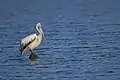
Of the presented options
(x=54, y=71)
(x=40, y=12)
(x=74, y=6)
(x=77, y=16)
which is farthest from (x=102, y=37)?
(x=74, y=6)

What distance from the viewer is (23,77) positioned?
21859 mm

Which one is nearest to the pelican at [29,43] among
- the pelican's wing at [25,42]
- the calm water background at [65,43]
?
the pelican's wing at [25,42]

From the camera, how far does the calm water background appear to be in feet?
73.7

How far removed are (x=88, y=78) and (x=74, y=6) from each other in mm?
30226

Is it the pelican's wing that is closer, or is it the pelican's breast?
the pelican's wing

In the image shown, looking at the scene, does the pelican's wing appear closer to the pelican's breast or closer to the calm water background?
the pelican's breast

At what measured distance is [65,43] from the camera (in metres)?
29.1

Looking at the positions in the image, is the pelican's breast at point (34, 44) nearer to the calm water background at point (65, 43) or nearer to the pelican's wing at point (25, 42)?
the pelican's wing at point (25, 42)

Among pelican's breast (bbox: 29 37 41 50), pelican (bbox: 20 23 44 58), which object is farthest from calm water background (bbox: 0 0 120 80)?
pelican's breast (bbox: 29 37 41 50)

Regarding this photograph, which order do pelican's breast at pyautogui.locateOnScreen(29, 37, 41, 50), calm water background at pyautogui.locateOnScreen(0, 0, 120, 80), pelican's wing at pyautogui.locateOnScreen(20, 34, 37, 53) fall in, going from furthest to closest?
pelican's breast at pyautogui.locateOnScreen(29, 37, 41, 50) → pelican's wing at pyautogui.locateOnScreen(20, 34, 37, 53) → calm water background at pyautogui.locateOnScreen(0, 0, 120, 80)

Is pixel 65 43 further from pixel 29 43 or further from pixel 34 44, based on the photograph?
pixel 29 43

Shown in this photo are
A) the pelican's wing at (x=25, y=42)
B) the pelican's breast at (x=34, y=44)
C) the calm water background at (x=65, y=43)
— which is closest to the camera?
the calm water background at (x=65, y=43)

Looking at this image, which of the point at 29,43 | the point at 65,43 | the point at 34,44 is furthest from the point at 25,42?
the point at 65,43

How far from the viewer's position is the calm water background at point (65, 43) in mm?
22469
